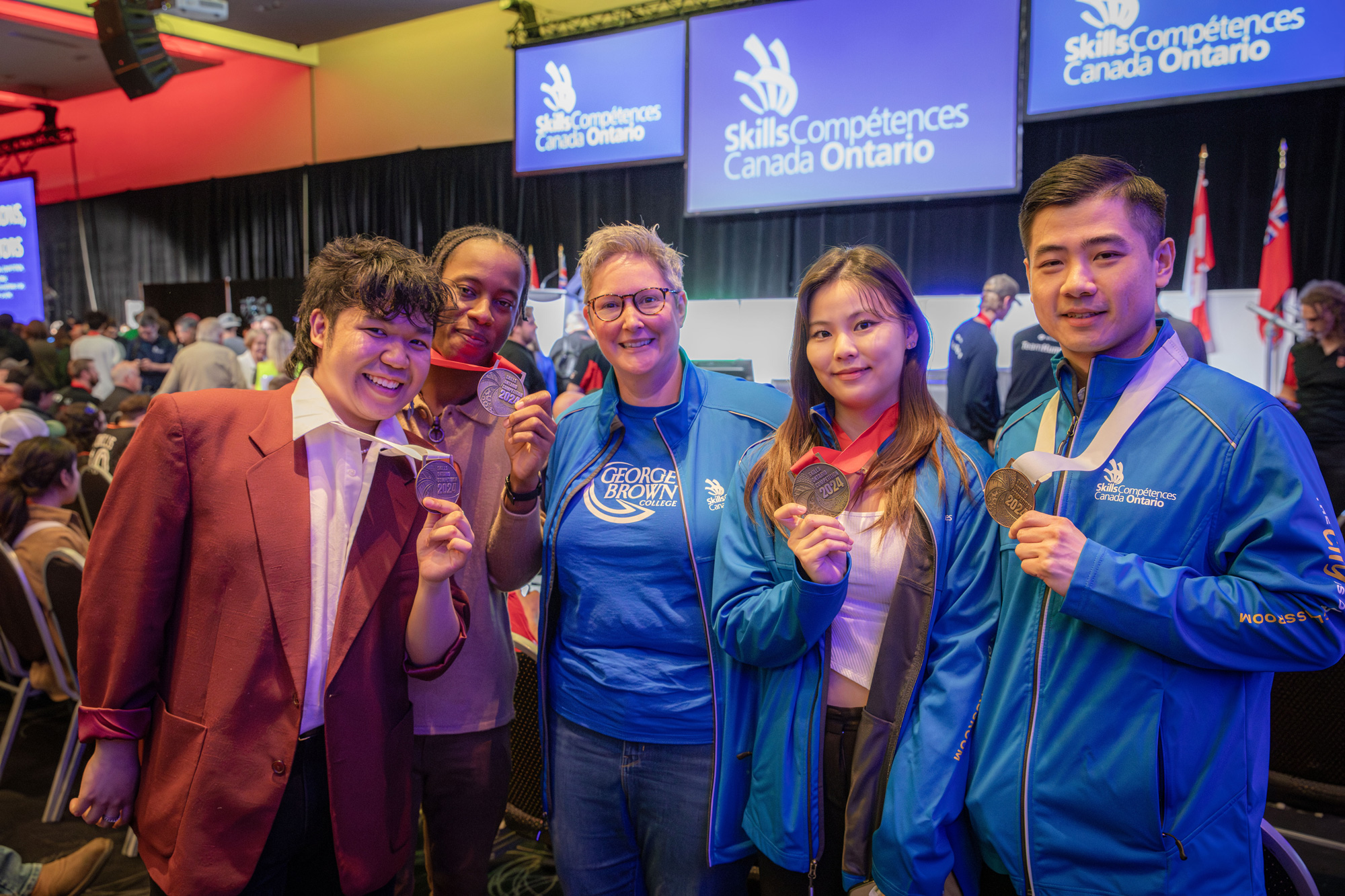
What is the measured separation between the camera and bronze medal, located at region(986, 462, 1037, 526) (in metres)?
1.44

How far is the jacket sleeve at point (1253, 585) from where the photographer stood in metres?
1.30

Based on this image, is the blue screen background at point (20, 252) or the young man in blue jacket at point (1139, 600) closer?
the young man in blue jacket at point (1139, 600)

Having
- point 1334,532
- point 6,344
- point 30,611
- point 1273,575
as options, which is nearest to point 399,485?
point 1273,575

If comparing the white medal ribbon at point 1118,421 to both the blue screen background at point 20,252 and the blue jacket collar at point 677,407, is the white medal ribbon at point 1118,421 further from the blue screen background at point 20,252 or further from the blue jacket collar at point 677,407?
the blue screen background at point 20,252

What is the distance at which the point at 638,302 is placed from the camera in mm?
1875

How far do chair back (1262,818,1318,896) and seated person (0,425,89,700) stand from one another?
4049 millimetres

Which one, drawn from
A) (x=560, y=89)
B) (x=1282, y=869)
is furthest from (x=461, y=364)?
(x=560, y=89)

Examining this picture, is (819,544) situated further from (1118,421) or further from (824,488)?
(1118,421)

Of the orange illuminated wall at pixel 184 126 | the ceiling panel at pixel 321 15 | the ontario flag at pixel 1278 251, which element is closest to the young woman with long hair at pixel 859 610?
the ontario flag at pixel 1278 251

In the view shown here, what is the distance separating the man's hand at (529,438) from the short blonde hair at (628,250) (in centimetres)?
30

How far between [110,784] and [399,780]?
0.51 m

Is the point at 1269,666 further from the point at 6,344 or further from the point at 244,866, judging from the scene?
the point at 6,344

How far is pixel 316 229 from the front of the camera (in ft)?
39.2

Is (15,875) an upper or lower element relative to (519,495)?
lower
